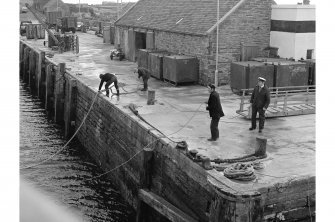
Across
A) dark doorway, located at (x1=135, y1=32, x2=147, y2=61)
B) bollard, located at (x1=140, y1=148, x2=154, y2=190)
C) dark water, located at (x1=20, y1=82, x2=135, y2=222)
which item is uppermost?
dark doorway, located at (x1=135, y1=32, x2=147, y2=61)

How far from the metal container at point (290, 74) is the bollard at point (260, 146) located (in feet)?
29.8

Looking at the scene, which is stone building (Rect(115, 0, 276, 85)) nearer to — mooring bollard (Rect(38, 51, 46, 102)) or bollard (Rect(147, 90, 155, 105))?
bollard (Rect(147, 90, 155, 105))

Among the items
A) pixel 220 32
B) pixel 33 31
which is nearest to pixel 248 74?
pixel 220 32

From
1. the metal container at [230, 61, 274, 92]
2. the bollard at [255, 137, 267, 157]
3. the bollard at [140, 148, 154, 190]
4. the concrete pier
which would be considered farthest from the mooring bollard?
the bollard at [255, 137, 267, 157]

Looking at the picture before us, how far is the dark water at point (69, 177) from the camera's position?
13953 millimetres

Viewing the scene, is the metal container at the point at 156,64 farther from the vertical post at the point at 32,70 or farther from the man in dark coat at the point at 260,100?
the vertical post at the point at 32,70

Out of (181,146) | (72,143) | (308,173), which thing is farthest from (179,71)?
(308,173)

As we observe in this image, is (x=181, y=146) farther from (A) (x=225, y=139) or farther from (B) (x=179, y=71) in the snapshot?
(B) (x=179, y=71)

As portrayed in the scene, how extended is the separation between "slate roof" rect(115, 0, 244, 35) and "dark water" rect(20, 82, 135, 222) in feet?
28.2

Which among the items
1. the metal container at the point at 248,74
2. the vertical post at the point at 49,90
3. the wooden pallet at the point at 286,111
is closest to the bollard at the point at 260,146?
the wooden pallet at the point at 286,111

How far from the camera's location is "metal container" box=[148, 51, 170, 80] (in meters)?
22.9

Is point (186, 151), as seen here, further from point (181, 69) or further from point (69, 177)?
point (181, 69)

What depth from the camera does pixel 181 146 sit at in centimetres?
1084
